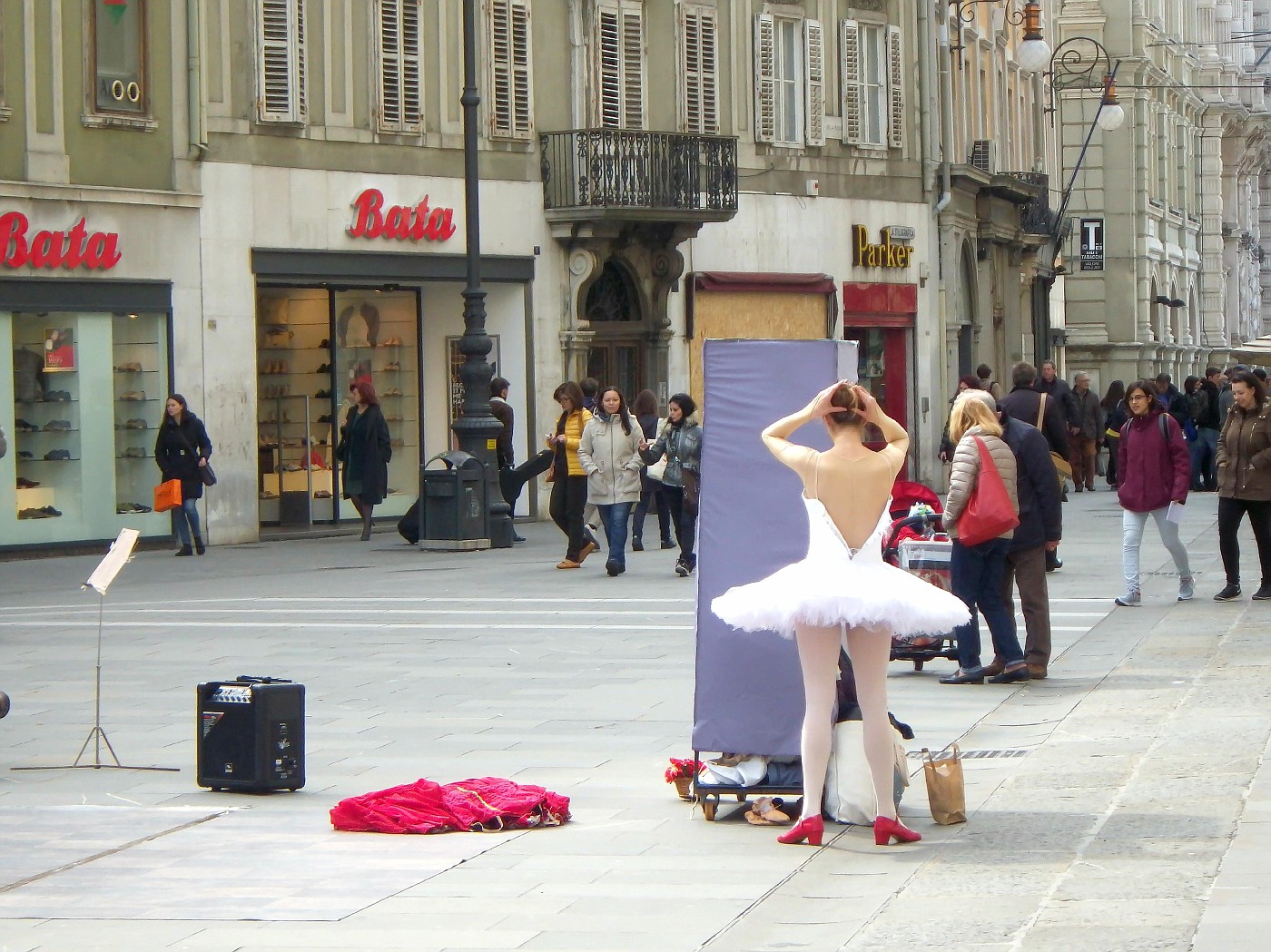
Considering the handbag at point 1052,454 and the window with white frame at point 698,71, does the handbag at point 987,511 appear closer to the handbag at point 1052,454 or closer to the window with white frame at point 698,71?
the handbag at point 1052,454

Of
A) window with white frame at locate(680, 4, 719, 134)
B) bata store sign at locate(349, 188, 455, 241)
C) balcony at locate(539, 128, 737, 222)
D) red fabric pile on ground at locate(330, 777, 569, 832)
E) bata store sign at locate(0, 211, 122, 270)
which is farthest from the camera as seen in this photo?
window with white frame at locate(680, 4, 719, 134)

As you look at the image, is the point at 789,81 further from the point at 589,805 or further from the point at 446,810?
the point at 446,810

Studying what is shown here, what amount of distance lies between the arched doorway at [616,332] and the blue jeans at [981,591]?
19273 mm

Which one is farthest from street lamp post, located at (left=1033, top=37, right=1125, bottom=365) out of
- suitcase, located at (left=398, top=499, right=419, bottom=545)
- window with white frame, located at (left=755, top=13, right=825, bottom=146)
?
suitcase, located at (left=398, top=499, right=419, bottom=545)

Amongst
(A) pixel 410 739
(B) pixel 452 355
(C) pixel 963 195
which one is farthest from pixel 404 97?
(A) pixel 410 739

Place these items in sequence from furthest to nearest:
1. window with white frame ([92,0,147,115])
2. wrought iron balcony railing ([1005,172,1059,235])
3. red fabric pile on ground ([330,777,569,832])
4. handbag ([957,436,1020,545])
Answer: wrought iron balcony railing ([1005,172,1059,235]) → window with white frame ([92,0,147,115]) → handbag ([957,436,1020,545]) → red fabric pile on ground ([330,777,569,832])

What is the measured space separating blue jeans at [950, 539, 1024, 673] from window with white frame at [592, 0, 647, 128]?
1994cm

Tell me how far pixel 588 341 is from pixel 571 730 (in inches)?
822

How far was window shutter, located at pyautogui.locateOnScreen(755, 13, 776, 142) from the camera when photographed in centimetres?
3578

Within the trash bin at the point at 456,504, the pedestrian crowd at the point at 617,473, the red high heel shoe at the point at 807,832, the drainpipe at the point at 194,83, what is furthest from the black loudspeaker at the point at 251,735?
the drainpipe at the point at 194,83

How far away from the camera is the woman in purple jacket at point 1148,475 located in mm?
18188

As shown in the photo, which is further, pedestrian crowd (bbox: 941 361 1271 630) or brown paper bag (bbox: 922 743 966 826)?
pedestrian crowd (bbox: 941 361 1271 630)

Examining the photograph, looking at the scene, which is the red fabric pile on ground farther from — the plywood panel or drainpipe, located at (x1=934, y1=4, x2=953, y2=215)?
drainpipe, located at (x1=934, y1=4, x2=953, y2=215)

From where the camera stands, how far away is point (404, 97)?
3033 centimetres
